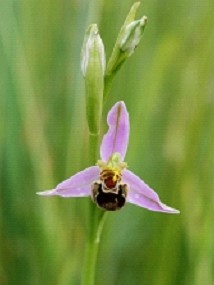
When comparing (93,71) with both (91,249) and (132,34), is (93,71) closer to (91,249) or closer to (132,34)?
(132,34)

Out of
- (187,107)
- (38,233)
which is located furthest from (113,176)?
(187,107)

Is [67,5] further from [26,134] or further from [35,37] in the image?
[26,134]

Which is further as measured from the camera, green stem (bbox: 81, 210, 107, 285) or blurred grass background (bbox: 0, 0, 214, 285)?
blurred grass background (bbox: 0, 0, 214, 285)

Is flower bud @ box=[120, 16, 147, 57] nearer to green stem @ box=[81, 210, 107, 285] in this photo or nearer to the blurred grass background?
green stem @ box=[81, 210, 107, 285]

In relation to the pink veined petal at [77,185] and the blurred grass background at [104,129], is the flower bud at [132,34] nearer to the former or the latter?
the pink veined petal at [77,185]

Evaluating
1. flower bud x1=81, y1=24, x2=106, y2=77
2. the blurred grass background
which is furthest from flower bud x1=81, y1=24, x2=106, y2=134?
the blurred grass background

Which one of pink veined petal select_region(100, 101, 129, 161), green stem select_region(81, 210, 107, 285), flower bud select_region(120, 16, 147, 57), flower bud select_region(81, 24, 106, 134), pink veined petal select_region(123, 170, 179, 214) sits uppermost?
flower bud select_region(120, 16, 147, 57)

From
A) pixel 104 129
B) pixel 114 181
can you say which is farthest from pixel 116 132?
pixel 104 129
